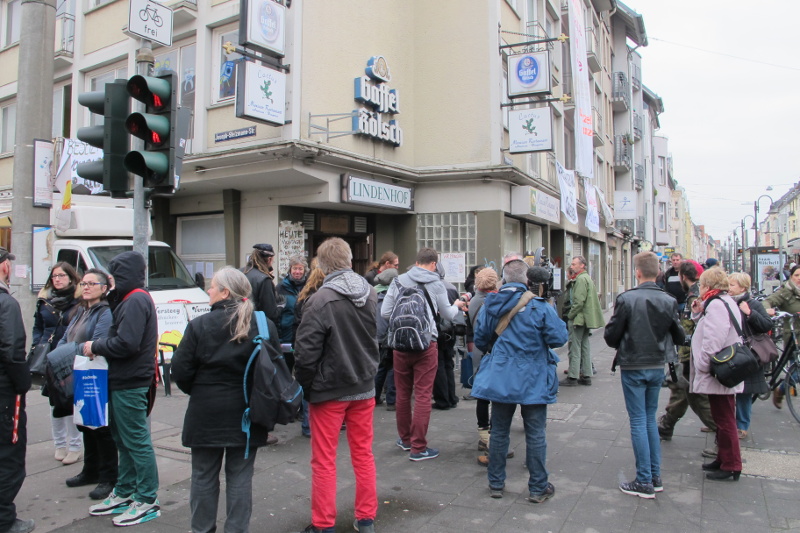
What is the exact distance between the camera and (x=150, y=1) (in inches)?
254

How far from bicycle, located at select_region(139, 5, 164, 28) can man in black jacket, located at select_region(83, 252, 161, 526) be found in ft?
10.5

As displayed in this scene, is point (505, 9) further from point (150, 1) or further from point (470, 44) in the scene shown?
point (150, 1)

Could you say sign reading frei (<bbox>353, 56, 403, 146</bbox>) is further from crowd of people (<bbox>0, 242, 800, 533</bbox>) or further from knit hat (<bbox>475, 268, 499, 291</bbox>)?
crowd of people (<bbox>0, 242, 800, 533</bbox>)

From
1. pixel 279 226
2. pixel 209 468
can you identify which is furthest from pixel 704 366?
pixel 279 226

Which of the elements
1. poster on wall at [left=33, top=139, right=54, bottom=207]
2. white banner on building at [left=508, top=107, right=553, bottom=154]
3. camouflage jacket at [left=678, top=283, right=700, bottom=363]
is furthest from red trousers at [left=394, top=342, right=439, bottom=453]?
white banner on building at [left=508, top=107, right=553, bottom=154]

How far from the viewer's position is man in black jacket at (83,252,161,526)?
13.6ft

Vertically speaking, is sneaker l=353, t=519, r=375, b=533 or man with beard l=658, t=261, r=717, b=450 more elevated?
man with beard l=658, t=261, r=717, b=450

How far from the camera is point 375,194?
12.0 meters

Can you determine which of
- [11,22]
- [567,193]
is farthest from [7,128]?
[567,193]

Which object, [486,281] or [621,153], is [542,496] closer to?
[486,281]

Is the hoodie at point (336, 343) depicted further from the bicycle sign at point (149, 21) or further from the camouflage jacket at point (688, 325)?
the bicycle sign at point (149, 21)

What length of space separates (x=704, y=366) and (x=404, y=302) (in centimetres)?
261

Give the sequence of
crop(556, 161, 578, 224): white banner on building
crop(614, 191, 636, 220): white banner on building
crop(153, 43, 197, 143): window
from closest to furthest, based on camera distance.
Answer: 1. crop(153, 43, 197, 143): window
2. crop(556, 161, 578, 224): white banner on building
3. crop(614, 191, 636, 220): white banner on building

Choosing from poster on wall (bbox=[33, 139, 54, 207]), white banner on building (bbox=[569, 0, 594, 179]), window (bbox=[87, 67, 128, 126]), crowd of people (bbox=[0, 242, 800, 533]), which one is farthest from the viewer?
white banner on building (bbox=[569, 0, 594, 179])
